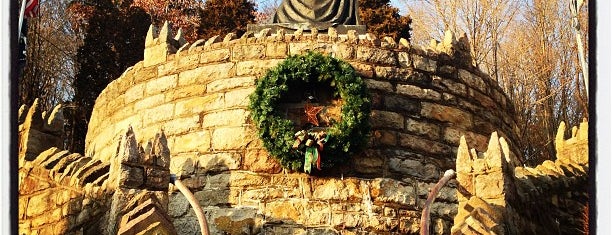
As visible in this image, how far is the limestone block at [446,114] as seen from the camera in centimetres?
1330

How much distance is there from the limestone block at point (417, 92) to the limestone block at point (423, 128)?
44 centimetres

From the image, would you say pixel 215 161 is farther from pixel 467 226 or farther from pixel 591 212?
pixel 591 212

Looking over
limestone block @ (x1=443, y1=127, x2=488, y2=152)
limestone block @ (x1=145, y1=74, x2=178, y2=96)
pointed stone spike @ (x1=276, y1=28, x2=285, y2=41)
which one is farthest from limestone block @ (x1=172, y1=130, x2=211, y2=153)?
limestone block @ (x1=443, y1=127, x2=488, y2=152)

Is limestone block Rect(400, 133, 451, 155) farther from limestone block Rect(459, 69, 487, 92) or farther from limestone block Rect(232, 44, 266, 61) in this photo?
limestone block Rect(232, 44, 266, 61)

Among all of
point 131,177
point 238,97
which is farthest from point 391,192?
point 131,177

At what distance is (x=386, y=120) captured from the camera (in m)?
12.9

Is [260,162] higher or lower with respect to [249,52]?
lower

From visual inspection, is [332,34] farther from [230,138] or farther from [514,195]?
[514,195]

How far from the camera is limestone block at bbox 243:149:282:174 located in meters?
12.3

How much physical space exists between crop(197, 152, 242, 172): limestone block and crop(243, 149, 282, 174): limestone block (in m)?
0.14

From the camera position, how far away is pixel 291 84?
41.1 feet

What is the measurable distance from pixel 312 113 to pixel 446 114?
89.7 inches

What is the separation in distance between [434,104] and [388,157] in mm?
1364

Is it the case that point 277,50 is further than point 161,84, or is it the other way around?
point 161,84
